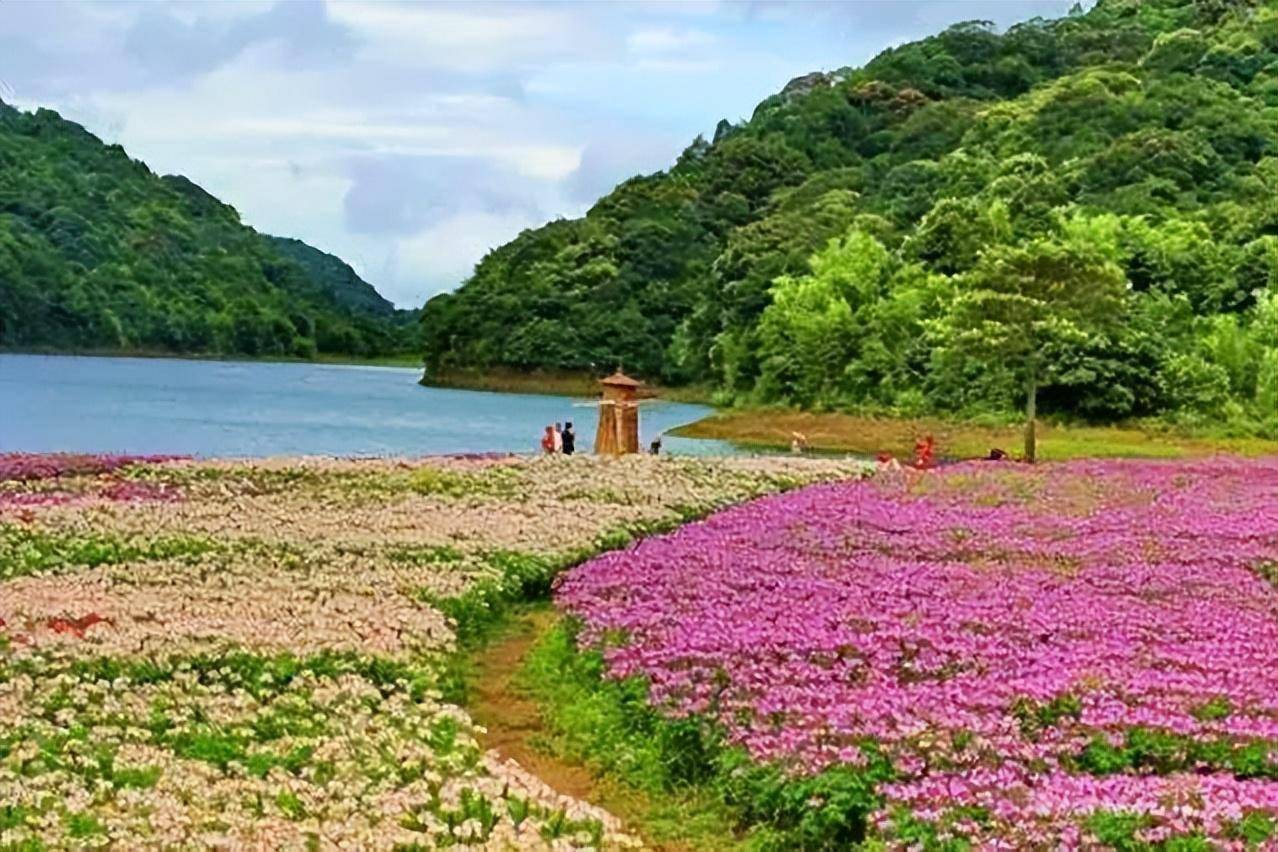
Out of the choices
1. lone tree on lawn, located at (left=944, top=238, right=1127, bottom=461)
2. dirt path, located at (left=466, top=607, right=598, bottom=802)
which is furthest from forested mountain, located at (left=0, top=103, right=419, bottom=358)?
dirt path, located at (left=466, top=607, right=598, bottom=802)

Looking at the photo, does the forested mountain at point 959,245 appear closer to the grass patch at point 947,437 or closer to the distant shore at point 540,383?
the distant shore at point 540,383

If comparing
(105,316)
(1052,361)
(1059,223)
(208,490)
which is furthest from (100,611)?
(105,316)

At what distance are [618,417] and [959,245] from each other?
51598 millimetres

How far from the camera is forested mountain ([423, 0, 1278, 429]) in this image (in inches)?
2862

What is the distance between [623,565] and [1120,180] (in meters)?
86.2

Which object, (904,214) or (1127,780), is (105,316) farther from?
(1127,780)

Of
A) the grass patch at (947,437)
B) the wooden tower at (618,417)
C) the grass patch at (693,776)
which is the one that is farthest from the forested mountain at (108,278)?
the grass patch at (693,776)

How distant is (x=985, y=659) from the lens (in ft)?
46.2

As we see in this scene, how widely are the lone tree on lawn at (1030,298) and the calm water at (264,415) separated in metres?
13.1

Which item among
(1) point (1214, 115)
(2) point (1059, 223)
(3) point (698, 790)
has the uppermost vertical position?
(1) point (1214, 115)

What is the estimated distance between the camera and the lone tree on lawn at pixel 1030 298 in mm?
50281

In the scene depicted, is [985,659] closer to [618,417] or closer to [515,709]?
[515,709]

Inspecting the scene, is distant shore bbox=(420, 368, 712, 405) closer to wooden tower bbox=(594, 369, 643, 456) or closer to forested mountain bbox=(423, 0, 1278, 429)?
forested mountain bbox=(423, 0, 1278, 429)

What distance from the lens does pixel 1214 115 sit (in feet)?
352
